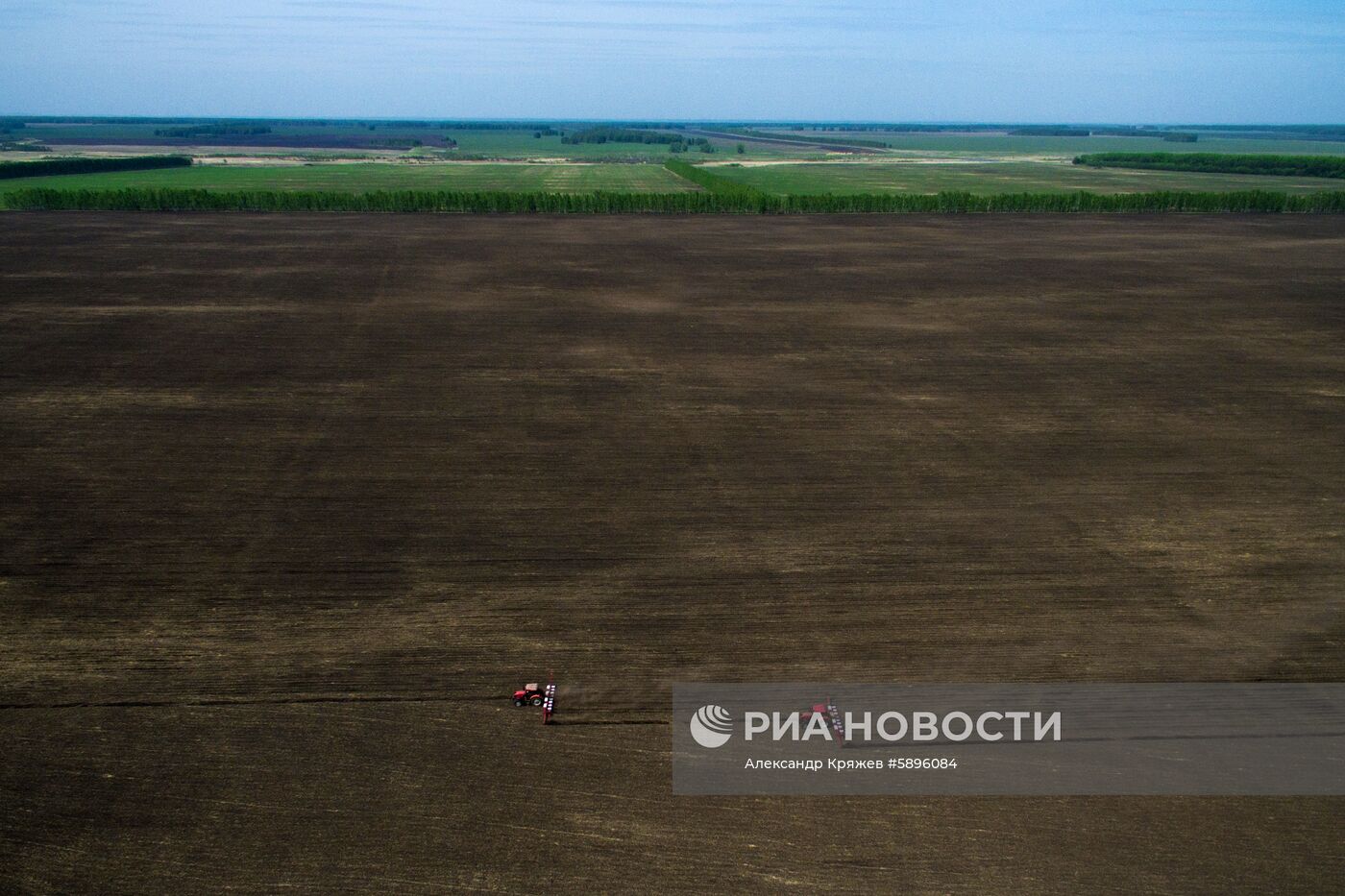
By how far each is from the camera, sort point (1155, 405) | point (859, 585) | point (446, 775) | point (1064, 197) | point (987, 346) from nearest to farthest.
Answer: point (446, 775) → point (859, 585) → point (1155, 405) → point (987, 346) → point (1064, 197)

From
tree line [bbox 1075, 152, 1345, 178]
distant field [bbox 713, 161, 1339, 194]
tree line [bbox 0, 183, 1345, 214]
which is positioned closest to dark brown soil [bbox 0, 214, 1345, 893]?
tree line [bbox 0, 183, 1345, 214]

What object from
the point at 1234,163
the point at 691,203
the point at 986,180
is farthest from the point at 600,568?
the point at 1234,163

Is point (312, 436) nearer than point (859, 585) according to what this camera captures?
No

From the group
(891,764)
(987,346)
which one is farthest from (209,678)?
(987,346)

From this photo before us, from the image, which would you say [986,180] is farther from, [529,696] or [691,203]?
[529,696]

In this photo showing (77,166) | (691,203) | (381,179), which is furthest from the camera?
(77,166)

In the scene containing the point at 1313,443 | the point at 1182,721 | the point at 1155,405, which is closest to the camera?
the point at 1182,721

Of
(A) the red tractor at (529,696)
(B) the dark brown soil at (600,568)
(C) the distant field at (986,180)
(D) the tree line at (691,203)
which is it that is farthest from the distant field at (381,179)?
(A) the red tractor at (529,696)

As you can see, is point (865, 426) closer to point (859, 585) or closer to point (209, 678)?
point (859, 585)
